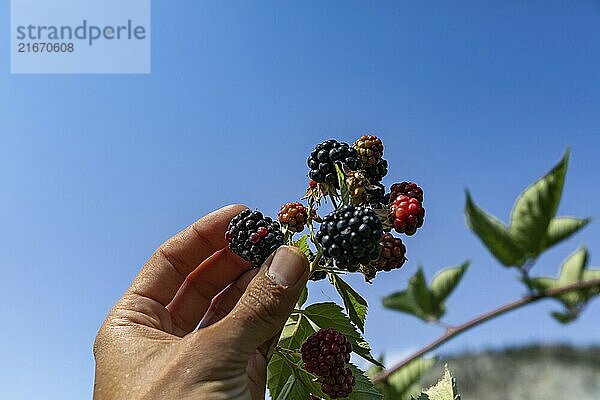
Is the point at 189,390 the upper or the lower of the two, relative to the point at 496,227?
lower

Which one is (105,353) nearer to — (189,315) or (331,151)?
(189,315)

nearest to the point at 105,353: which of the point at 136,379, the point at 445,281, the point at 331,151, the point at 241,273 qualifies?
the point at 136,379

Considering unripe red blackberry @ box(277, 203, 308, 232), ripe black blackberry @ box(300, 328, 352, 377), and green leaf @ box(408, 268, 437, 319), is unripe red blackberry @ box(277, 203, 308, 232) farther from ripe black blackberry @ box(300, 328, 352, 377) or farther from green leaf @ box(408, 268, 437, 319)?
green leaf @ box(408, 268, 437, 319)

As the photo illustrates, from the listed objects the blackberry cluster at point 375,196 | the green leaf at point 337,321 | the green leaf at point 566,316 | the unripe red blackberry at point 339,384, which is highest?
the blackberry cluster at point 375,196

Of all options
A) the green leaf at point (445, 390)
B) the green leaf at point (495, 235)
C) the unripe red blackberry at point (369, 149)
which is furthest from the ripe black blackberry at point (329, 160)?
the green leaf at point (495, 235)

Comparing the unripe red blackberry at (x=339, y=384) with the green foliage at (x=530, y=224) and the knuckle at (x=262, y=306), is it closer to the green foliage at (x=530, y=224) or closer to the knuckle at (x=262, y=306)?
the knuckle at (x=262, y=306)

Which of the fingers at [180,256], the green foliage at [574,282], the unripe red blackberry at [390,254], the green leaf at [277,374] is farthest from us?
the fingers at [180,256]

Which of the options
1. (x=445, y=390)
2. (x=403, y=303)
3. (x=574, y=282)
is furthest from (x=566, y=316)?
(x=445, y=390)
